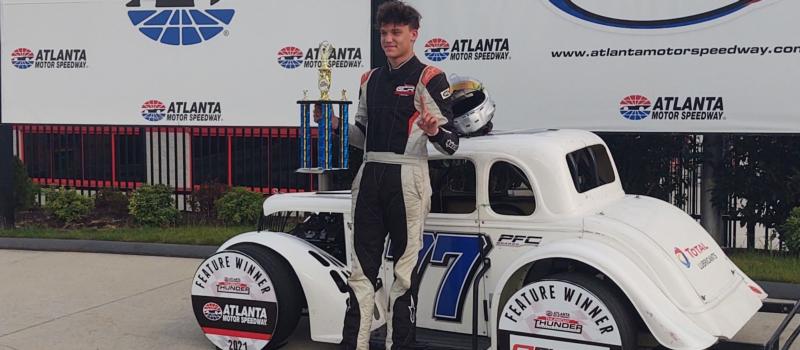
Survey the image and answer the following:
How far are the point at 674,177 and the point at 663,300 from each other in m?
5.83

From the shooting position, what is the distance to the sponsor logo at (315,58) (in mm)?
9734

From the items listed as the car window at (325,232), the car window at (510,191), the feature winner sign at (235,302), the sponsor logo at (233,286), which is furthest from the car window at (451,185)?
the sponsor logo at (233,286)

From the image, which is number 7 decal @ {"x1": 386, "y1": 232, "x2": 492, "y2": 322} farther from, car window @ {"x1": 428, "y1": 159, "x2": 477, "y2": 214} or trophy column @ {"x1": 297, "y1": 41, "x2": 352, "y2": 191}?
trophy column @ {"x1": 297, "y1": 41, "x2": 352, "y2": 191}

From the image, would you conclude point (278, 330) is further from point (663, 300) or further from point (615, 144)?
point (615, 144)

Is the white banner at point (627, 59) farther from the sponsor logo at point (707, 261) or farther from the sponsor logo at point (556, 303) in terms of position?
the sponsor logo at point (556, 303)

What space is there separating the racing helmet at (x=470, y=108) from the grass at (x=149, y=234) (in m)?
4.88

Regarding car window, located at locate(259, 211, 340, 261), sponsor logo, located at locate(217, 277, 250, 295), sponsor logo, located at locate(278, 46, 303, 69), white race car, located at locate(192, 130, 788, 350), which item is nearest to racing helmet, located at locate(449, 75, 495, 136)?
white race car, located at locate(192, 130, 788, 350)

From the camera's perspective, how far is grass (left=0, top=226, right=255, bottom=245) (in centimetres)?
1026

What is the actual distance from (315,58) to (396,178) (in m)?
5.02

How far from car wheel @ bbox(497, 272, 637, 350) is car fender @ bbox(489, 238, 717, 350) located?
0.11m

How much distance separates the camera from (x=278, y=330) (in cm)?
570

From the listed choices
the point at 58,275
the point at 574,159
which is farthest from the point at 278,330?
the point at 58,275

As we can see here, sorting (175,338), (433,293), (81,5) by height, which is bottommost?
(175,338)

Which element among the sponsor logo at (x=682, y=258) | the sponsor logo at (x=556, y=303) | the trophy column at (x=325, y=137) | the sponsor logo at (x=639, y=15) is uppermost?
the sponsor logo at (x=639, y=15)
